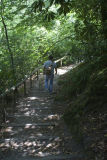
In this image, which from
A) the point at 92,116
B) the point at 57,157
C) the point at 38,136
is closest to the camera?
the point at 57,157

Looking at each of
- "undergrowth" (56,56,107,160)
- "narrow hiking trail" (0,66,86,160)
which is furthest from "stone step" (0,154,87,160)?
"undergrowth" (56,56,107,160)

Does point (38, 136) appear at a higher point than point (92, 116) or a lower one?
lower

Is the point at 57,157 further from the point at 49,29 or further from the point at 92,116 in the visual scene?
the point at 49,29

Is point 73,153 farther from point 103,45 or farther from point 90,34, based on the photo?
point 90,34

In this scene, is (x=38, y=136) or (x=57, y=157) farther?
(x=38, y=136)

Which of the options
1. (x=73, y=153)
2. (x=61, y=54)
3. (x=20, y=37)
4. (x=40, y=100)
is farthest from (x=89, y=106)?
(x=61, y=54)

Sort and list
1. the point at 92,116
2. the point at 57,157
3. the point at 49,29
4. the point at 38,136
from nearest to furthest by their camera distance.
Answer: the point at 57,157 → the point at 92,116 → the point at 38,136 → the point at 49,29

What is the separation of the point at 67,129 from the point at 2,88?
2446 millimetres

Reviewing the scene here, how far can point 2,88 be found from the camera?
6562 millimetres

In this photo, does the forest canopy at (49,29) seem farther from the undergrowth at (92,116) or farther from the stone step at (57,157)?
the stone step at (57,157)

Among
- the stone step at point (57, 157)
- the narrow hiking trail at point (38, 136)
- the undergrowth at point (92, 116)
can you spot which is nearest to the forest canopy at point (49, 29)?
the undergrowth at point (92, 116)

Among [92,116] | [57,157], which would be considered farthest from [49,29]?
[57,157]

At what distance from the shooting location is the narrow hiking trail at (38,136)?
4426 millimetres

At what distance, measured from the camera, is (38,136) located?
539cm
